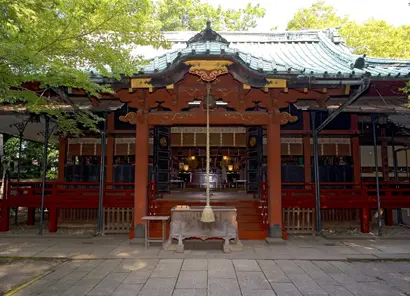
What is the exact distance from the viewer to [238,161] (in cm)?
2062

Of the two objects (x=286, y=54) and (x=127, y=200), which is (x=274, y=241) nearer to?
(x=127, y=200)

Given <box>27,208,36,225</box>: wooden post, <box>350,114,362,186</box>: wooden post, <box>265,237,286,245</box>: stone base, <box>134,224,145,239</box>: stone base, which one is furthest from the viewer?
<box>350,114,362,186</box>: wooden post

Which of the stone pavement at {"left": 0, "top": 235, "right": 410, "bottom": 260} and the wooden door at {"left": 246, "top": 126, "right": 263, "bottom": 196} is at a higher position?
the wooden door at {"left": 246, "top": 126, "right": 263, "bottom": 196}

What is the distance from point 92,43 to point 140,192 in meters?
4.84

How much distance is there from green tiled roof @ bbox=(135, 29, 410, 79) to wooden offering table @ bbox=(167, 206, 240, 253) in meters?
3.58

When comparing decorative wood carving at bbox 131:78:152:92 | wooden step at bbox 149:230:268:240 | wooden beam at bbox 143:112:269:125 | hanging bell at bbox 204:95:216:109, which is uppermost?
decorative wood carving at bbox 131:78:152:92

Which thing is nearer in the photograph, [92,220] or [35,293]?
[35,293]

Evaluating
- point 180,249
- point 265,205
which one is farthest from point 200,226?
Answer: point 265,205

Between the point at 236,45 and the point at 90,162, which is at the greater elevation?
the point at 236,45

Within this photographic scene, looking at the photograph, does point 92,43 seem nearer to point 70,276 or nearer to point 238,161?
point 70,276

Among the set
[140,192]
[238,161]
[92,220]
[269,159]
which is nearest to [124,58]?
[140,192]

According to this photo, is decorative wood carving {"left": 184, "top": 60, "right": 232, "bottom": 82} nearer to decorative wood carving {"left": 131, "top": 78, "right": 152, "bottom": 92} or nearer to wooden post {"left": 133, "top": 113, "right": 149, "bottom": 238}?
decorative wood carving {"left": 131, "top": 78, "right": 152, "bottom": 92}

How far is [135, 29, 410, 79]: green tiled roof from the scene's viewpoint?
710 centimetres

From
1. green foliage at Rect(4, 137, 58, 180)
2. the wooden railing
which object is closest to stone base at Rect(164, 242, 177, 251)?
the wooden railing
